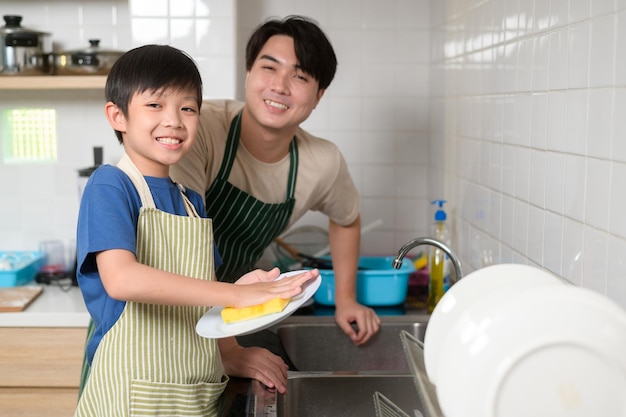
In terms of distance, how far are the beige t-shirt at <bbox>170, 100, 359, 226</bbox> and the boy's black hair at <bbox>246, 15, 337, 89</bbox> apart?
170 mm

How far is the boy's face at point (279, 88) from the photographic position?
1.80m

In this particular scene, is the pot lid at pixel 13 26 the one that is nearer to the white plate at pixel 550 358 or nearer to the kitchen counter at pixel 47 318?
the kitchen counter at pixel 47 318

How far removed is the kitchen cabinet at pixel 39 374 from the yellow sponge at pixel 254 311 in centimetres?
119

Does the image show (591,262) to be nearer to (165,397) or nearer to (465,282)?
(465,282)

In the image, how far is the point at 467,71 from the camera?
216cm

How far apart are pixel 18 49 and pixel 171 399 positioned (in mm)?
1597

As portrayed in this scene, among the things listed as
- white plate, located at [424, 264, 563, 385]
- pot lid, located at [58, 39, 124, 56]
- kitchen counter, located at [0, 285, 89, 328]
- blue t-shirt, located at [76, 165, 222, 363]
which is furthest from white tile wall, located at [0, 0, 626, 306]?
blue t-shirt, located at [76, 165, 222, 363]

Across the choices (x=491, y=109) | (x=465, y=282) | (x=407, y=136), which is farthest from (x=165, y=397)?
(x=407, y=136)

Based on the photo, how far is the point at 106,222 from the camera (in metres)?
1.24

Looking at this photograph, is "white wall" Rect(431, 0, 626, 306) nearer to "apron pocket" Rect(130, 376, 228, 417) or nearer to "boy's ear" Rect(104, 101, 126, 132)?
"apron pocket" Rect(130, 376, 228, 417)

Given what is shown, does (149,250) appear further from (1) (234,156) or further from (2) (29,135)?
(2) (29,135)

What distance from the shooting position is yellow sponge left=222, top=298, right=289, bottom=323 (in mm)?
1146

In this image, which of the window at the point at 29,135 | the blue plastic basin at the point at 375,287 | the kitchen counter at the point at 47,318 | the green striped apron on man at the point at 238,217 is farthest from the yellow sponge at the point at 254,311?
the window at the point at 29,135

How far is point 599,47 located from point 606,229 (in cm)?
28
